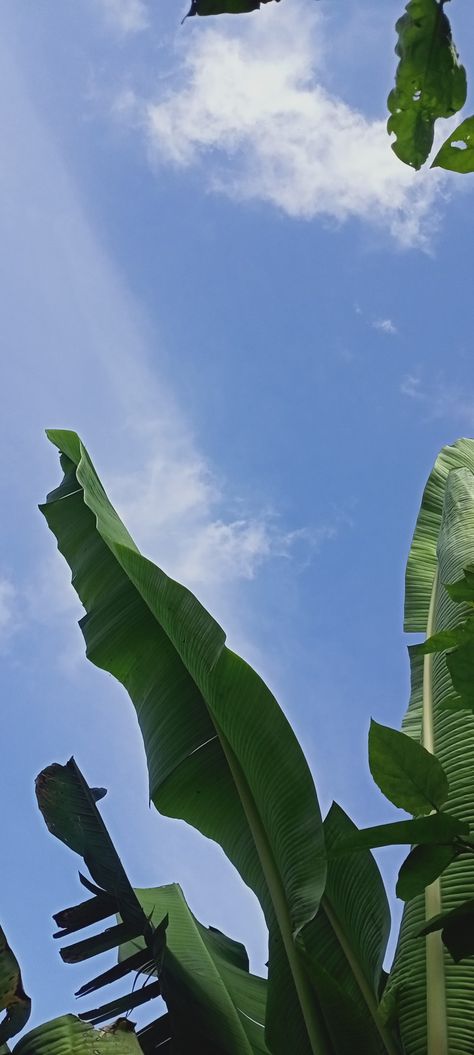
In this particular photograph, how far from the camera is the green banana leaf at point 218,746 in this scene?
6.64 ft

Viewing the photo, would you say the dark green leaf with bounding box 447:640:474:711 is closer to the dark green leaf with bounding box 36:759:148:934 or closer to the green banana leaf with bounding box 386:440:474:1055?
the green banana leaf with bounding box 386:440:474:1055

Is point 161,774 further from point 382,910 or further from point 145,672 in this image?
point 382,910

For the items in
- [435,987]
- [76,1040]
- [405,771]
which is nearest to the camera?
[405,771]

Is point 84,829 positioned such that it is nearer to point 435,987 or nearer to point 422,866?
point 435,987

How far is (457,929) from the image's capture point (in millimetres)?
1105

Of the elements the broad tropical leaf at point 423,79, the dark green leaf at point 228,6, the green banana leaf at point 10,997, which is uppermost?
the broad tropical leaf at point 423,79

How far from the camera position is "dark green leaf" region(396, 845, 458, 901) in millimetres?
1056

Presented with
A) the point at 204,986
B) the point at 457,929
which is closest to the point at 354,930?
the point at 204,986

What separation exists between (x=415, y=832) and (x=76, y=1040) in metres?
0.94

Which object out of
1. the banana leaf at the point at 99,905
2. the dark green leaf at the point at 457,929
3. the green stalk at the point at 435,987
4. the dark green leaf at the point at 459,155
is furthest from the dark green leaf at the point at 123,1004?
the dark green leaf at the point at 459,155

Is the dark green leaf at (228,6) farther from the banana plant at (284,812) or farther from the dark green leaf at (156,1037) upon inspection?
the dark green leaf at (156,1037)

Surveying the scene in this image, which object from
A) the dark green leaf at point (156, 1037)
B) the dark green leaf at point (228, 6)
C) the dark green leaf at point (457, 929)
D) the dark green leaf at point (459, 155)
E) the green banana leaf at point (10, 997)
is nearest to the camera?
the dark green leaf at point (228, 6)

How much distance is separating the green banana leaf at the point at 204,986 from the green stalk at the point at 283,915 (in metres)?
0.31

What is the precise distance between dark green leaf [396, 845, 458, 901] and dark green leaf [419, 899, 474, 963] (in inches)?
2.3
